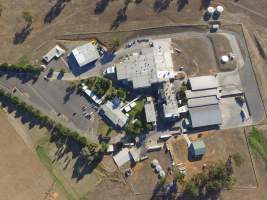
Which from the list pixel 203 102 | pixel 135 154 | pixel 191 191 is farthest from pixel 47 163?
pixel 203 102

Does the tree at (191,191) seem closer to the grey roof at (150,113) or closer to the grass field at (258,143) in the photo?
the grey roof at (150,113)

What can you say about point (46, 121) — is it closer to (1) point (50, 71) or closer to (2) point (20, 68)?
(1) point (50, 71)

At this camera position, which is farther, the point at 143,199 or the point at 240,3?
the point at 240,3

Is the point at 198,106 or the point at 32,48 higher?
the point at 32,48

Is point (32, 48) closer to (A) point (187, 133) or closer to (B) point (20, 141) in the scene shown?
(B) point (20, 141)

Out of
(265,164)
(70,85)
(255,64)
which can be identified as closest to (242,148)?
(265,164)

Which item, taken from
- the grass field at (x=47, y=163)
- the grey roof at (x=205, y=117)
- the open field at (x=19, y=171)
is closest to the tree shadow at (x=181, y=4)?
the grey roof at (x=205, y=117)
